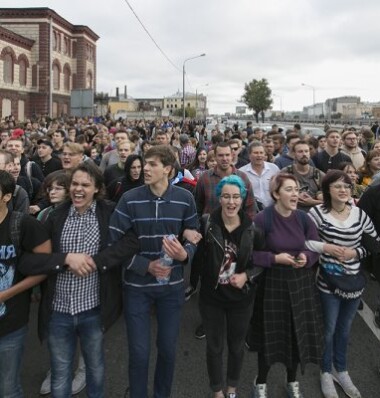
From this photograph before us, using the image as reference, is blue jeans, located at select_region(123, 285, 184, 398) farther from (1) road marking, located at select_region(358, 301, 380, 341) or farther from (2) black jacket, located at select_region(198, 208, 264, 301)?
(1) road marking, located at select_region(358, 301, 380, 341)

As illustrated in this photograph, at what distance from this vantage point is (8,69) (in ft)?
123

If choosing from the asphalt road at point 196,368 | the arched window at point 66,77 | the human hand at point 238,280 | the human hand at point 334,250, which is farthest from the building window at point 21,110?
the human hand at point 334,250

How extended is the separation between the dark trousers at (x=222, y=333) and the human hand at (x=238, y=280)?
0.22 meters

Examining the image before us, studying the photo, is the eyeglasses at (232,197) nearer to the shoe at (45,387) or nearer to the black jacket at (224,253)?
the black jacket at (224,253)

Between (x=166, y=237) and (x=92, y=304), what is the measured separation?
0.71 meters

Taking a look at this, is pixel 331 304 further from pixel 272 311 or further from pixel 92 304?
pixel 92 304

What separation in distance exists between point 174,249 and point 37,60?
44.1 metres

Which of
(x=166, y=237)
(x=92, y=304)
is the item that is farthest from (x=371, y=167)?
(x=92, y=304)

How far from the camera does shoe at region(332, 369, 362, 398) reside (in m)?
3.30

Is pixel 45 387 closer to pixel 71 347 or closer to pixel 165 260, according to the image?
pixel 71 347

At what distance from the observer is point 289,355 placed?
10.5 ft

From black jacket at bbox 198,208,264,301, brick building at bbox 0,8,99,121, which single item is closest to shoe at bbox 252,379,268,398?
black jacket at bbox 198,208,264,301

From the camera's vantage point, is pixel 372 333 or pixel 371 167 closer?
pixel 372 333

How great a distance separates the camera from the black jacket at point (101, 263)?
2.66 m
